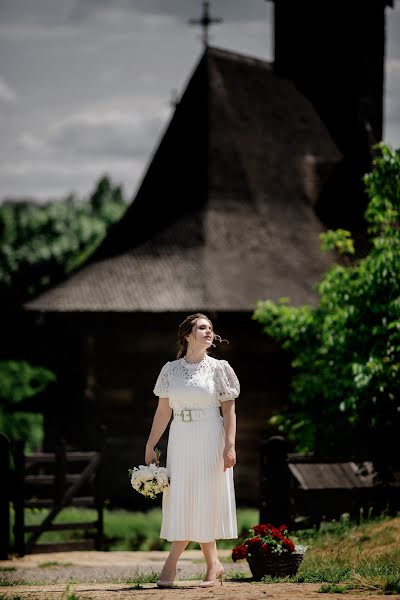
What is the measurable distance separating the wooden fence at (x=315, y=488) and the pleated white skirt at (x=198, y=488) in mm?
3300

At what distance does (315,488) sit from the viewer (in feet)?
38.8

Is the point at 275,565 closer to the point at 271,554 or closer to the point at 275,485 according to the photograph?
the point at 271,554

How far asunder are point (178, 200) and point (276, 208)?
208 cm

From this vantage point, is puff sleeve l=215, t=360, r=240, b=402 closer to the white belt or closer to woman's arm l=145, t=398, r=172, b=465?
the white belt

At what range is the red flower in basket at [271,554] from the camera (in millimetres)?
8609

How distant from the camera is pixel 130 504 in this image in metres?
19.7

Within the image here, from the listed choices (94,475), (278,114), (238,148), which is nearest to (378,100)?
(278,114)

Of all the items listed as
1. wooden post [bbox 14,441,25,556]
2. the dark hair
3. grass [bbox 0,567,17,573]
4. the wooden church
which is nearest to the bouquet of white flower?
the dark hair

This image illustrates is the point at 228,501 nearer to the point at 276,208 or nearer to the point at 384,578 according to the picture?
the point at 384,578

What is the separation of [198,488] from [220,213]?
13652 mm

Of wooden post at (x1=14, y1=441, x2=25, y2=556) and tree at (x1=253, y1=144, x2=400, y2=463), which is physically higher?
tree at (x1=253, y1=144, x2=400, y2=463)

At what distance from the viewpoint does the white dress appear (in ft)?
26.7

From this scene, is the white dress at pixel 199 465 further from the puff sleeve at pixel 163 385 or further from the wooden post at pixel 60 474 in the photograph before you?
the wooden post at pixel 60 474

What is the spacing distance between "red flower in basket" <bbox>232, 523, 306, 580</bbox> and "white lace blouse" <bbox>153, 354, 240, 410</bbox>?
4.18 feet
